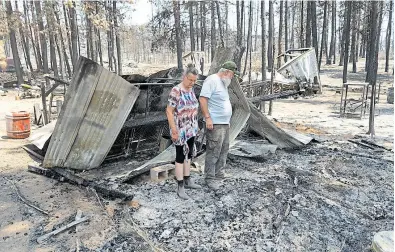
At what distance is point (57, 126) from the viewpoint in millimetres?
5258

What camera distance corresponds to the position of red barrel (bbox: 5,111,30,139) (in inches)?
342

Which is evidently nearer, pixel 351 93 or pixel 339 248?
pixel 339 248

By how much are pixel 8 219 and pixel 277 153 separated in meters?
5.15

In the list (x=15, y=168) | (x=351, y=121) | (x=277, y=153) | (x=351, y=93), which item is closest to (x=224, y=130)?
(x=277, y=153)

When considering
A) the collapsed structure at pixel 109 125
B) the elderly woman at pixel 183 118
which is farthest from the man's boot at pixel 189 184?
the collapsed structure at pixel 109 125

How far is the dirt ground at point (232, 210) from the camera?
368 cm

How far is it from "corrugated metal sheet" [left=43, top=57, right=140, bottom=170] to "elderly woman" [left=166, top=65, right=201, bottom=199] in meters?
1.25

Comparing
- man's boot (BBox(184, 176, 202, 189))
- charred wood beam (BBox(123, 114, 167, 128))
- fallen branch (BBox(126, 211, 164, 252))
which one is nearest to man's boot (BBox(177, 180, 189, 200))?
man's boot (BBox(184, 176, 202, 189))

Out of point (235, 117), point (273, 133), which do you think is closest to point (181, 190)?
point (235, 117)

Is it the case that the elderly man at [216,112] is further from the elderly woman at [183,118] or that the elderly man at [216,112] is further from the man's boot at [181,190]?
the man's boot at [181,190]

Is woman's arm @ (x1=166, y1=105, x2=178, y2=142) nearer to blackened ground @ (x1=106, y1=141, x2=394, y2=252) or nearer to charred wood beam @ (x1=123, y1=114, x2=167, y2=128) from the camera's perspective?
blackened ground @ (x1=106, y1=141, x2=394, y2=252)

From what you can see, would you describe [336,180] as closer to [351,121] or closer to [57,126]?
[57,126]

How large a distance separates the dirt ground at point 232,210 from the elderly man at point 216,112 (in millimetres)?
478

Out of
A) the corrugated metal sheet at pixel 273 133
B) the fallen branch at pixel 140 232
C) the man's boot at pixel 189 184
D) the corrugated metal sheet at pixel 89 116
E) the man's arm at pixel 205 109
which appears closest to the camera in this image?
the fallen branch at pixel 140 232
